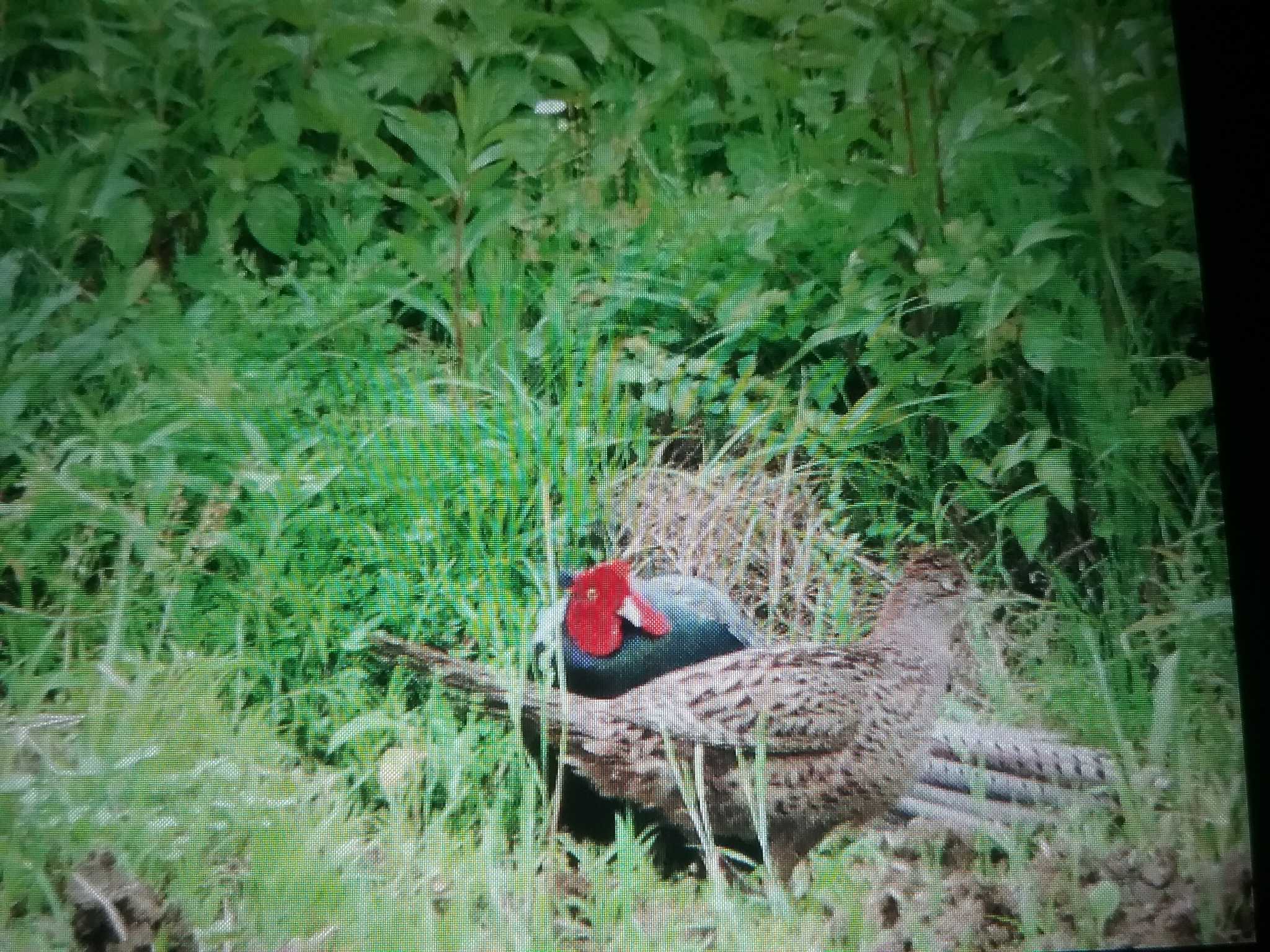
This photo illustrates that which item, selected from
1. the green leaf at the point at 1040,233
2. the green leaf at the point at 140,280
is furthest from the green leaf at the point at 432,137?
the green leaf at the point at 1040,233

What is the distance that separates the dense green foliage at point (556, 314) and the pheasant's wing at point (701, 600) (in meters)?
0.11

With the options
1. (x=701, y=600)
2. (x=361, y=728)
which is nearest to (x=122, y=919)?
(x=361, y=728)

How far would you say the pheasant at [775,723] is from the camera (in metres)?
1.22

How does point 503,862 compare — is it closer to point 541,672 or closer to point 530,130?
point 541,672

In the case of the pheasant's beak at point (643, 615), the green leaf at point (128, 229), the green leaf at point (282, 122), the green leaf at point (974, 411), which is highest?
the green leaf at point (282, 122)

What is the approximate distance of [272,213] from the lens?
1353 mm

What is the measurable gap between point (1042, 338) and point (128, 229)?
48.2 inches

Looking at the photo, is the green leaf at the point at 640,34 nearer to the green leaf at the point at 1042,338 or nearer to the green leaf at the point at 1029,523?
the green leaf at the point at 1042,338

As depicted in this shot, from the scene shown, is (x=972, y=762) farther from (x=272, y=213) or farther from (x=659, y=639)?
(x=272, y=213)

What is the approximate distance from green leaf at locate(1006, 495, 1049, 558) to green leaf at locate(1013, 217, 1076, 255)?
1.13 ft

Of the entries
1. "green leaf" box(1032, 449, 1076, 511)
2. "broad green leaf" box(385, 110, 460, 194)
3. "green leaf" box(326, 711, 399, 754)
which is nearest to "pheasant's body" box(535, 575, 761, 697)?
"green leaf" box(326, 711, 399, 754)

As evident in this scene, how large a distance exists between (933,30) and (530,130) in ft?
1.87

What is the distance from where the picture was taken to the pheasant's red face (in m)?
1.27

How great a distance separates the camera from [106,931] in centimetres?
116
